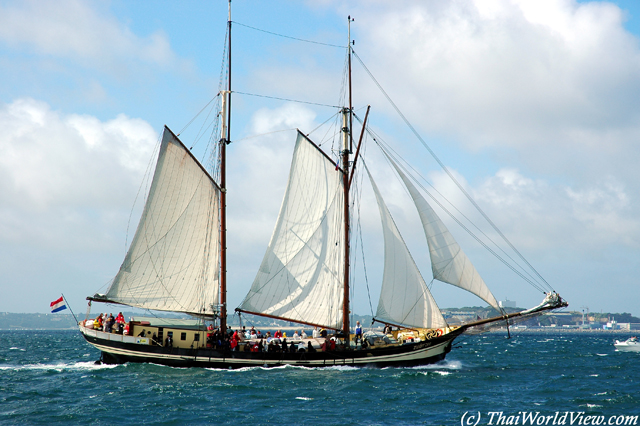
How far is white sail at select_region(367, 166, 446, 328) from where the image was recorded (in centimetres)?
4369

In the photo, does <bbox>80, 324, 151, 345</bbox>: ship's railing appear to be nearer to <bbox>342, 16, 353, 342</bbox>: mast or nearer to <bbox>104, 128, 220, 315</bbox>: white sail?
<bbox>104, 128, 220, 315</bbox>: white sail

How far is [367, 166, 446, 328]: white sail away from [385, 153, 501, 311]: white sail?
6.20 feet

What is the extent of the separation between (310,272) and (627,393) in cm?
2240

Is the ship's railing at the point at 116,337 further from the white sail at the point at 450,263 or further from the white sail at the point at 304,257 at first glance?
the white sail at the point at 450,263

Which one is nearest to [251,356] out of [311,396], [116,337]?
[116,337]

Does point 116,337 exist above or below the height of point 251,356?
above

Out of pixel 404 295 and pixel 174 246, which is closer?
pixel 404 295

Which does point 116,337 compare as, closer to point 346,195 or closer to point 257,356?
point 257,356

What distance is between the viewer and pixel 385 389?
35.3 m

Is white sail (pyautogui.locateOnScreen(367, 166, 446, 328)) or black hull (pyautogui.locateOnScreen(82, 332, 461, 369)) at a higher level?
white sail (pyautogui.locateOnScreen(367, 166, 446, 328))

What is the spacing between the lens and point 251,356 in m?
43.1

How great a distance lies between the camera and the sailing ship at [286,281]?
43094mm

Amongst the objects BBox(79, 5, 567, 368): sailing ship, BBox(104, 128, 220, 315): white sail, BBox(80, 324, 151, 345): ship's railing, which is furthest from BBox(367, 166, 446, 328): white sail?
BBox(80, 324, 151, 345): ship's railing

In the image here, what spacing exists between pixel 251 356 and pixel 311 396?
37.3ft
